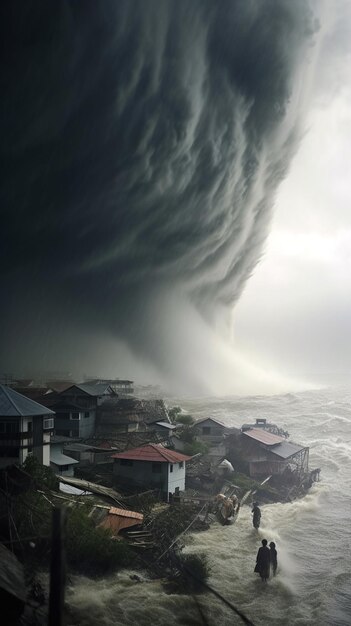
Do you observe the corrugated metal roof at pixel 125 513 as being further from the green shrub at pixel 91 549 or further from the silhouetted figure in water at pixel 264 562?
the silhouetted figure in water at pixel 264 562

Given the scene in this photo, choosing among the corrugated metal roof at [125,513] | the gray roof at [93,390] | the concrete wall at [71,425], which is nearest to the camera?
the corrugated metal roof at [125,513]

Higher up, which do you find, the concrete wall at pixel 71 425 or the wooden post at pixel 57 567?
the wooden post at pixel 57 567

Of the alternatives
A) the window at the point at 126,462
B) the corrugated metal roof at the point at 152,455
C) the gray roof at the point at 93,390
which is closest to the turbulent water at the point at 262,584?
the corrugated metal roof at the point at 152,455

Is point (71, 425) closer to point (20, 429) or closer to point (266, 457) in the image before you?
point (20, 429)

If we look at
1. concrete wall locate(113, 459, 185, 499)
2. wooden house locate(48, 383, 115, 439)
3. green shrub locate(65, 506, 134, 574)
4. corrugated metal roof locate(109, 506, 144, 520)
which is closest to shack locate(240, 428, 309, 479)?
concrete wall locate(113, 459, 185, 499)

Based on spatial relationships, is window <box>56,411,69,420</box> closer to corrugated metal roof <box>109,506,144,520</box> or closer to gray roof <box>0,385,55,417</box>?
gray roof <box>0,385,55,417</box>

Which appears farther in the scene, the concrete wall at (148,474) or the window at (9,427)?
the concrete wall at (148,474)

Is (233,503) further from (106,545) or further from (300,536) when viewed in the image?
(106,545)

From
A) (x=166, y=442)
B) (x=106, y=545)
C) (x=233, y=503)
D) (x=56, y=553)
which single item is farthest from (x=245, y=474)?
(x=56, y=553)
